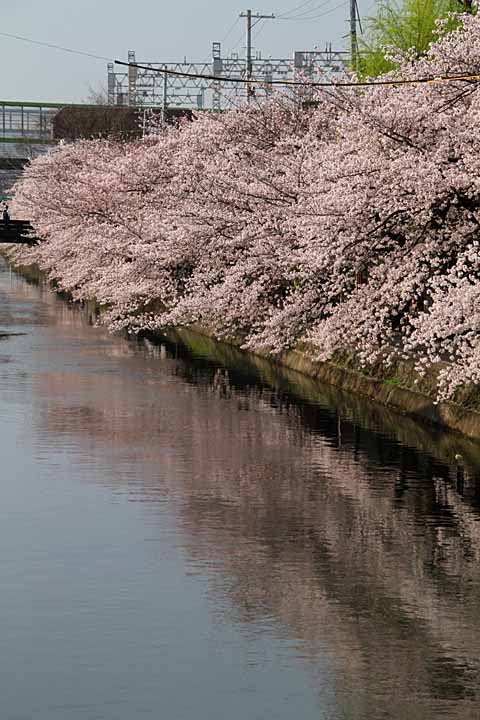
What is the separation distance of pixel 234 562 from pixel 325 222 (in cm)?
1003

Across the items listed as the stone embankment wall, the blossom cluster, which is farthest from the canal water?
the blossom cluster

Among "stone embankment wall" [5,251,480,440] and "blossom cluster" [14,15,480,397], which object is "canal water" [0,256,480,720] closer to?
"stone embankment wall" [5,251,480,440]

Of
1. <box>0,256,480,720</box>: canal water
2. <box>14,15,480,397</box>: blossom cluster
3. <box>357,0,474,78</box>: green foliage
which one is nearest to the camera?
<box>0,256,480,720</box>: canal water

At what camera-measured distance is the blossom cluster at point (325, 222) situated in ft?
71.3

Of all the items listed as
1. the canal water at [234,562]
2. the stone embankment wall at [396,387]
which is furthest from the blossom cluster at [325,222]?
the canal water at [234,562]

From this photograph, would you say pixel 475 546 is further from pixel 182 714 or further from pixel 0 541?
pixel 182 714

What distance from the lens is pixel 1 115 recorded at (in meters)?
129

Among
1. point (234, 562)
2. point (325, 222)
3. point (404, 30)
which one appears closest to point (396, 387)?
point (325, 222)

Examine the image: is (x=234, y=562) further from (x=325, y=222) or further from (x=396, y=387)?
(x=396, y=387)

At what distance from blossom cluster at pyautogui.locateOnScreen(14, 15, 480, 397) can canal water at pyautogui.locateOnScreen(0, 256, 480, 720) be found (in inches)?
75.0

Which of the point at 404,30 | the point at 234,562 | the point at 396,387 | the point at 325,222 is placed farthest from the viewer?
the point at 404,30

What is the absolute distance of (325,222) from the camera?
2350cm

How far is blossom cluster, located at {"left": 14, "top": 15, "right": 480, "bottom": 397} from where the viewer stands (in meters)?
21.7

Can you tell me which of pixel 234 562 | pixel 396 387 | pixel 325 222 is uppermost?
pixel 325 222
